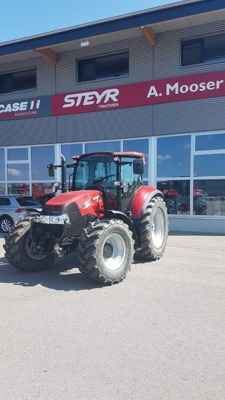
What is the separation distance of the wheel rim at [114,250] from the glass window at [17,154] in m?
9.56

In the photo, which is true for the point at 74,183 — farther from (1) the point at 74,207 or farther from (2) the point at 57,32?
(2) the point at 57,32

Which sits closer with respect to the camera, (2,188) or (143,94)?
(143,94)

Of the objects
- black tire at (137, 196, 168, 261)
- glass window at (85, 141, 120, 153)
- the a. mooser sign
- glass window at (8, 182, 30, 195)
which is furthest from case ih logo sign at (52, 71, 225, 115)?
black tire at (137, 196, 168, 261)

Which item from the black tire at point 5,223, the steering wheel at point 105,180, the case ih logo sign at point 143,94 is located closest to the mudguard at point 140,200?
the steering wheel at point 105,180

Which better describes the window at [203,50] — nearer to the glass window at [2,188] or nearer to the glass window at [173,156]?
the glass window at [173,156]

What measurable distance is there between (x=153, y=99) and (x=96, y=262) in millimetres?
8176

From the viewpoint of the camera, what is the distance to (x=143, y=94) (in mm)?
11883

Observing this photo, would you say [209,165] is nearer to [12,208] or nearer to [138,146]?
[138,146]

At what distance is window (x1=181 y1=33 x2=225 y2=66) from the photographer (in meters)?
11.2

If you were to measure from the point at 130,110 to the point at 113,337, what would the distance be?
9.75 m

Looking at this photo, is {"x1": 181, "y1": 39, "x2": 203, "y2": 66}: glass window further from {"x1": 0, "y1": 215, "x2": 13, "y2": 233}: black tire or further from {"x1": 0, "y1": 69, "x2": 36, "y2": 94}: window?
{"x1": 0, "y1": 215, "x2": 13, "y2": 233}: black tire

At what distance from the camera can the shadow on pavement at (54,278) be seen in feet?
17.7

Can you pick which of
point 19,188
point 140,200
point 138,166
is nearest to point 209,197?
point 140,200

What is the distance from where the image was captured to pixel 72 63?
13.2 metres
